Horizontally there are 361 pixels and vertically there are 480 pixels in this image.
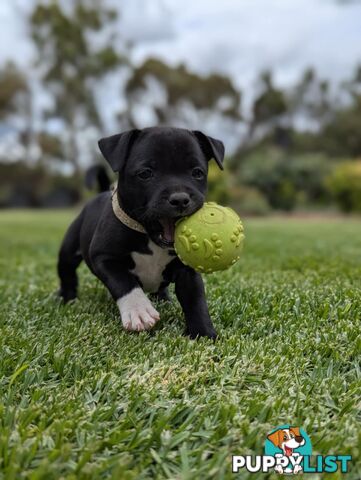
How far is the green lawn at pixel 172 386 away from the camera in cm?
166

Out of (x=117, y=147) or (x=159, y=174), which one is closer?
(x=159, y=174)

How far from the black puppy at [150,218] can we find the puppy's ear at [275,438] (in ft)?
3.23

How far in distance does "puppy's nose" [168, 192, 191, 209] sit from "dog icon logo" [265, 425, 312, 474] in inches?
50.5

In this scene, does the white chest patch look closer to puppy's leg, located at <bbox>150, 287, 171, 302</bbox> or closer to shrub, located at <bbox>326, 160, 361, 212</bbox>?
puppy's leg, located at <bbox>150, 287, 171, 302</bbox>

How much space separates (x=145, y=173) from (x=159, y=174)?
0.09 m

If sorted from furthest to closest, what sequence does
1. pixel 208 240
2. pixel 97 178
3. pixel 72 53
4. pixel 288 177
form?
pixel 72 53 → pixel 288 177 → pixel 97 178 → pixel 208 240

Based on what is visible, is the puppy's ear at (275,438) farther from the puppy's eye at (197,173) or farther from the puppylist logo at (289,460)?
the puppy's eye at (197,173)

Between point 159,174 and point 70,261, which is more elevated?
point 159,174

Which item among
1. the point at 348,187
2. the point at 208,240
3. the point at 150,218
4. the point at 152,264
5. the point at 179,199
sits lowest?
the point at 348,187

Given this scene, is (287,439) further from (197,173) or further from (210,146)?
(210,146)

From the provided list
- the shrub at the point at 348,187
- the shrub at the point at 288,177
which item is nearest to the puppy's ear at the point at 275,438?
the shrub at the point at 348,187

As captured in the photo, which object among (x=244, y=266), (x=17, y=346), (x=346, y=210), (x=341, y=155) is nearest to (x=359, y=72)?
A: (x=341, y=155)

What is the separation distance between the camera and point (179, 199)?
2709mm

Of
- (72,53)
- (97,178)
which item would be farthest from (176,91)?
(97,178)
